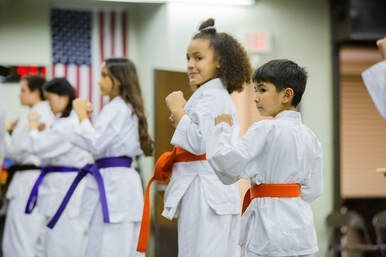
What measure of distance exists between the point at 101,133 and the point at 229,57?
114 cm

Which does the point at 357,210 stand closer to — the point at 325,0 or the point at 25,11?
the point at 325,0

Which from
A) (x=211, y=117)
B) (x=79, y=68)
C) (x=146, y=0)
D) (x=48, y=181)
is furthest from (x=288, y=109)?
(x=79, y=68)

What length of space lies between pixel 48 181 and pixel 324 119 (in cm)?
368

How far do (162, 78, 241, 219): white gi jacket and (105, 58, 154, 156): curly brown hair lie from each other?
1035 millimetres

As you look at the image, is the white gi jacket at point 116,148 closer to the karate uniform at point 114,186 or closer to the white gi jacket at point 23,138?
the karate uniform at point 114,186

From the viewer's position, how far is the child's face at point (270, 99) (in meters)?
3.78

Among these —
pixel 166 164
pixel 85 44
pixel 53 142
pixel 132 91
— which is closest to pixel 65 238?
pixel 53 142

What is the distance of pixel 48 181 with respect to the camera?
6656 mm

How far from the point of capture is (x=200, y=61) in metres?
4.36

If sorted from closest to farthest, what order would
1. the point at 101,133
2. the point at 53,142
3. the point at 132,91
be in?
the point at 101,133, the point at 132,91, the point at 53,142

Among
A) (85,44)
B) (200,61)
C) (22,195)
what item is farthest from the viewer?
(85,44)

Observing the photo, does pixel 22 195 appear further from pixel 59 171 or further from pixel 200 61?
pixel 200 61

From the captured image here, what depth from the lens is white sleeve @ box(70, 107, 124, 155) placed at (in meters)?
5.20

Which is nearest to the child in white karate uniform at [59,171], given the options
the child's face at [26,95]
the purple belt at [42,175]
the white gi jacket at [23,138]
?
the purple belt at [42,175]
